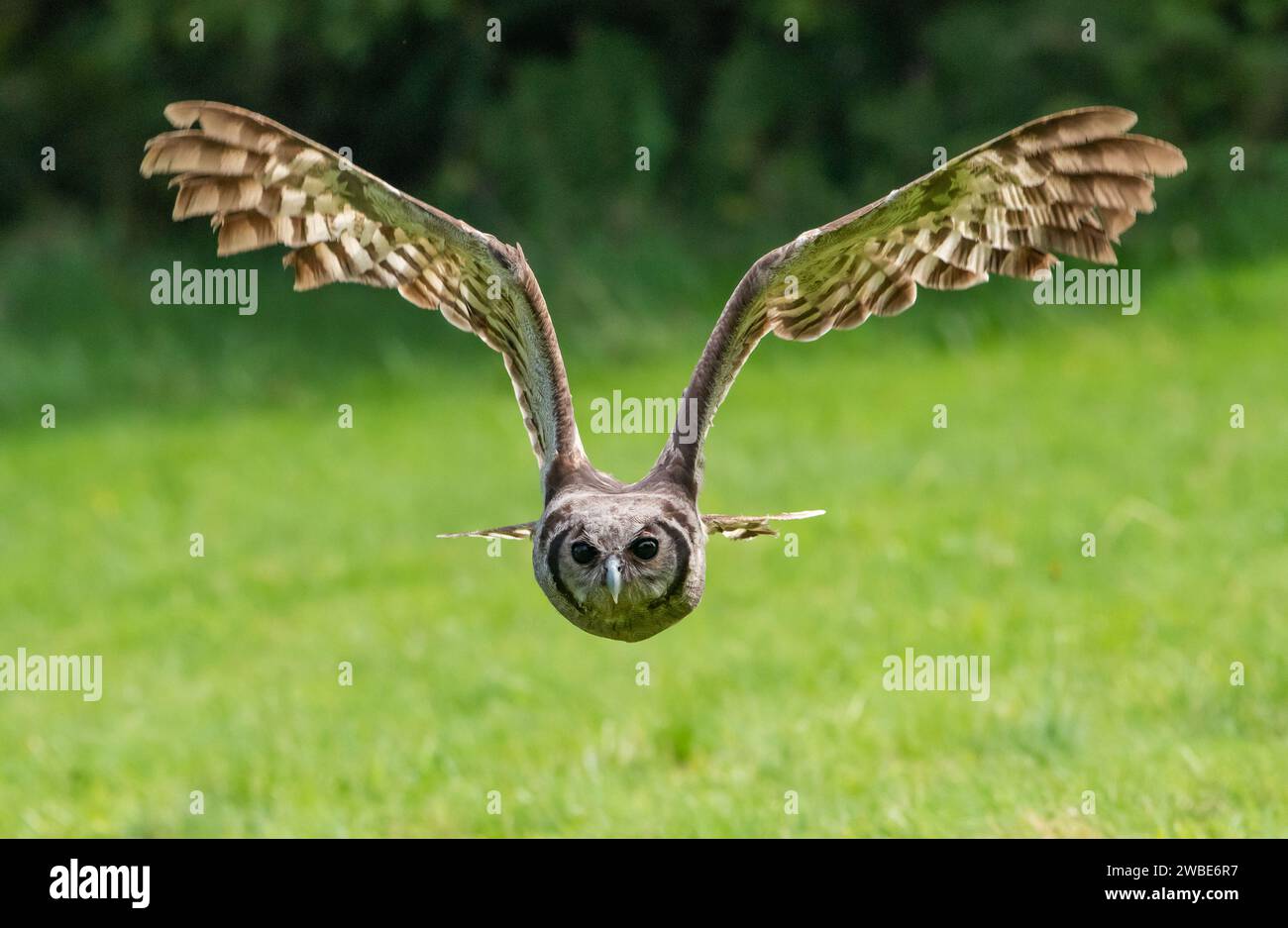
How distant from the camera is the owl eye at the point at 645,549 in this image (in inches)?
108

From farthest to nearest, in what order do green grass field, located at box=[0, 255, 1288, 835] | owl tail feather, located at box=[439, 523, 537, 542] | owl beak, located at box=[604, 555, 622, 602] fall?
1. green grass field, located at box=[0, 255, 1288, 835]
2. owl tail feather, located at box=[439, 523, 537, 542]
3. owl beak, located at box=[604, 555, 622, 602]

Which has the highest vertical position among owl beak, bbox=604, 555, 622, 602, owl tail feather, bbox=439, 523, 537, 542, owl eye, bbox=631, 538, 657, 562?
owl tail feather, bbox=439, 523, 537, 542

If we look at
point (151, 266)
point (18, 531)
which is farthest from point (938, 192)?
point (151, 266)

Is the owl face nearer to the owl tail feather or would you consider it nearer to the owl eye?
the owl eye

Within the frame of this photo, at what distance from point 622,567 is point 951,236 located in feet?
3.96

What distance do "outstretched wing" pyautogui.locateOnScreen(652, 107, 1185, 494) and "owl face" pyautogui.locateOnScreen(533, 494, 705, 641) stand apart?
6.4 inches

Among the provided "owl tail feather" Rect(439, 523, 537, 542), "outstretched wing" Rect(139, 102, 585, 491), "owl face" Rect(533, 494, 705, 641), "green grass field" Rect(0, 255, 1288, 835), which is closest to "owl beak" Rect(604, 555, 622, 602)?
"owl face" Rect(533, 494, 705, 641)

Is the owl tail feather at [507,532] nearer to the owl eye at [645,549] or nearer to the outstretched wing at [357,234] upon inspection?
the outstretched wing at [357,234]

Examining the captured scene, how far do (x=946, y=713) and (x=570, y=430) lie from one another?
347cm

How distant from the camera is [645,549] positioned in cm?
276

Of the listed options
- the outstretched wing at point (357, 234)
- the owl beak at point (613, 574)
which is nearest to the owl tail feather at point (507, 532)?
the outstretched wing at point (357, 234)

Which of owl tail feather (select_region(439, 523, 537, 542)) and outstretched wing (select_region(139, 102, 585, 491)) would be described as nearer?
owl tail feather (select_region(439, 523, 537, 542))

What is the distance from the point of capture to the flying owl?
2.78 m

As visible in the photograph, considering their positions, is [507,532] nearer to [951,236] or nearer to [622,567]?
[622,567]
